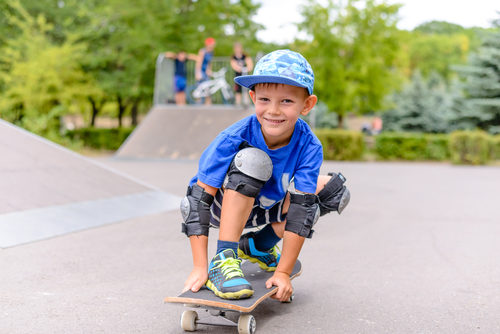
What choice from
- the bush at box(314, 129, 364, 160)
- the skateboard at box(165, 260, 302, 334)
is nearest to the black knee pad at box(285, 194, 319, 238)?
the skateboard at box(165, 260, 302, 334)

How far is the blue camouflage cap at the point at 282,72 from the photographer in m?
2.48

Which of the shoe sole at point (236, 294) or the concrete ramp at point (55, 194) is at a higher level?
the shoe sole at point (236, 294)

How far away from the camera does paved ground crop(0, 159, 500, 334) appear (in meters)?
2.59

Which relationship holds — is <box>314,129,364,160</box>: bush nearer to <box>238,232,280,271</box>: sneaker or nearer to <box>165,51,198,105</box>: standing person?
<box>165,51,198,105</box>: standing person

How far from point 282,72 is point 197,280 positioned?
3.40 ft

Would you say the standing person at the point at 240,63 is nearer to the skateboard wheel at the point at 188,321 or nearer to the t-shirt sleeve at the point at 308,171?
the t-shirt sleeve at the point at 308,171

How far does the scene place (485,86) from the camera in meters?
20.5

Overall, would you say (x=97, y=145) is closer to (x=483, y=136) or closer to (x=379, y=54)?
(x=379, y=54)

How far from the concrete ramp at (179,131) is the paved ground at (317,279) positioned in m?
8.13

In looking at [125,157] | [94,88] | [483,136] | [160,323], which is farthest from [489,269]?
[94,88]

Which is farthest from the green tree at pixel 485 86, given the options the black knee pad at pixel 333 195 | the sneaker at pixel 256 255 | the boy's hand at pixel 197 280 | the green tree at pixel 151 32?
the boy's hand at pixel 197 280

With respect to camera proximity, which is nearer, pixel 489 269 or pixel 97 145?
pixel 489 269

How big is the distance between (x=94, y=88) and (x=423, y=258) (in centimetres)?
2062

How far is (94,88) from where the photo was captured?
22812mm
